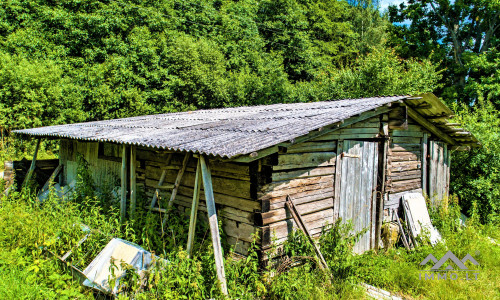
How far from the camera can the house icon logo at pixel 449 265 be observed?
5.71 metres

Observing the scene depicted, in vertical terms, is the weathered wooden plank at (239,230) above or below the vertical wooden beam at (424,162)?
below

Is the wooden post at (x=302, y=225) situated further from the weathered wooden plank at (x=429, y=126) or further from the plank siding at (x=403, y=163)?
the weathered wooden plank at (x=429, y=126)

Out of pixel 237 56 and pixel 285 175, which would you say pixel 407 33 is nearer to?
pixel 237 56

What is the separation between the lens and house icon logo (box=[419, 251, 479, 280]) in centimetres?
571

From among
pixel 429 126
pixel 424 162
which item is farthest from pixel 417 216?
pixel 429 126

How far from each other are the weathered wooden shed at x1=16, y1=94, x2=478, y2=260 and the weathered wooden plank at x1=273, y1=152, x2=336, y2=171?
0.02 m

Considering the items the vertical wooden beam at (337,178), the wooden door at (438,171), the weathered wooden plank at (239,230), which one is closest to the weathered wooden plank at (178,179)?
the weathered wooden plank at (239,230)

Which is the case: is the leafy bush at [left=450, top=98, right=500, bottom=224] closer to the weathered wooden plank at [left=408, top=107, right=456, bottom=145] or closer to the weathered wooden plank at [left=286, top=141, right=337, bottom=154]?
the weathered wooden plank at [left=408, top=107, right=456, bottom=145]

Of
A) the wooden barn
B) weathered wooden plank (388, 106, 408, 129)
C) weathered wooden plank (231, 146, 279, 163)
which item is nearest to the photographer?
weathered wooden plank (231, 146, 279, 163)

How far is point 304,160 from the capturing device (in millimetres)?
5543

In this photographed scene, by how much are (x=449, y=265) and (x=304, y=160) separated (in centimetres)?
336

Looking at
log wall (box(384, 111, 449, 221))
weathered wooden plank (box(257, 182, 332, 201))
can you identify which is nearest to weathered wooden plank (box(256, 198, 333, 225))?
weathered wooden plank (box(257, 182, 332, 201))

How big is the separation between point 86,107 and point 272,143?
663 inches

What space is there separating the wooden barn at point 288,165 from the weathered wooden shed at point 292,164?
20 millimetres
